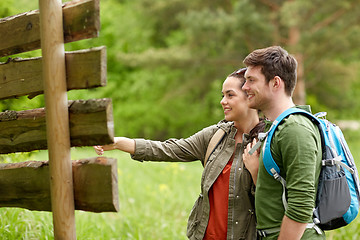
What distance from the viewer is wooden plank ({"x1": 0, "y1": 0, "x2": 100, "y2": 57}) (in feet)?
6.39

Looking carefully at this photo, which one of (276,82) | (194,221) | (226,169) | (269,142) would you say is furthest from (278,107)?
(194,221)

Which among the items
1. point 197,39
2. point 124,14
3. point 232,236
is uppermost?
point 124,14

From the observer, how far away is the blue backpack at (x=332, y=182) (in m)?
2.12

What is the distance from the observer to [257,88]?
235 cm

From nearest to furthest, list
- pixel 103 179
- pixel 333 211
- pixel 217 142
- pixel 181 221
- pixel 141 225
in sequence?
pixel 103 179 → pixel 333 211 → pixel 217 142 → pixel 141 225 → pixel 181 221

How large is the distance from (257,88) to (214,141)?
1.93 ft

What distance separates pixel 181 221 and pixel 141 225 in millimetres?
928

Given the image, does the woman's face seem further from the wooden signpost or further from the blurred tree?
the blurred tree

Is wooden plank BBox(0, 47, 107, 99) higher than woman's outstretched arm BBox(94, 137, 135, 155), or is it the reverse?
wooden plank BBox(0, 47, 107, 99)

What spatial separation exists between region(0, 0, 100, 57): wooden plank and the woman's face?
1022mm

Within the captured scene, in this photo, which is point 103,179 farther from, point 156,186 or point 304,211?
point 156,186

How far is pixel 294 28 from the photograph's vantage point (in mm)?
15141

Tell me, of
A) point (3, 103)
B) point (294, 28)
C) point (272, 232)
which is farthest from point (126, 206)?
point (294, 28)

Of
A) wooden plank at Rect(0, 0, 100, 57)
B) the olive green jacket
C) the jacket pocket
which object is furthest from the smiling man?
wooden plank at Rect(0, 0, 100, 57)
